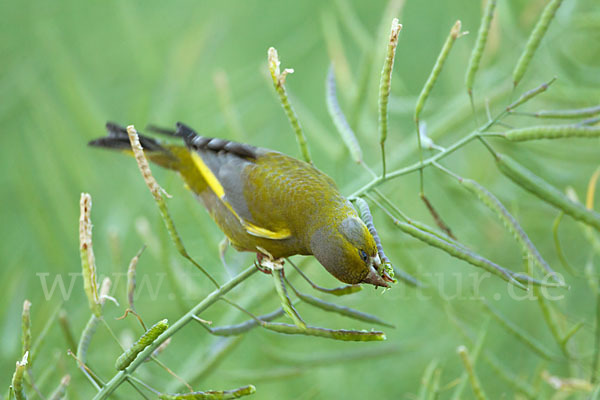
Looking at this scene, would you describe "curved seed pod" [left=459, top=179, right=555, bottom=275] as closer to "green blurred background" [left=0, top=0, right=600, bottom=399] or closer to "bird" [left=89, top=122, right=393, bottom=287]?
"bird" [left=89, top=122, right=393, bottom=287]

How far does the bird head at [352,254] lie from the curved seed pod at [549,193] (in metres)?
0.22

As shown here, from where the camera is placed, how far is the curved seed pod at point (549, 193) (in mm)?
862

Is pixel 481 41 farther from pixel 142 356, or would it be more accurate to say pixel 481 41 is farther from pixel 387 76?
pixel 142 356

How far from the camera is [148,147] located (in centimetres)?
134

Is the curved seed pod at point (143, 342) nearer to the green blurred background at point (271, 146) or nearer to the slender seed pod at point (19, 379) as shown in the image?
the slender seed pod at point (19, 379)

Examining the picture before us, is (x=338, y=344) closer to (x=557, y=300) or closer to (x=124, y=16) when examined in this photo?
(x=557, y=300)

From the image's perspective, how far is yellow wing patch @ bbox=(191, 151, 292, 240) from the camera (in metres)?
1.10

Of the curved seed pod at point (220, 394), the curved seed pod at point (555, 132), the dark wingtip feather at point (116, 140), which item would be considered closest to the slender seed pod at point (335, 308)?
the curved seed pod at point (220, 394)

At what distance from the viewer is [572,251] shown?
1.92m

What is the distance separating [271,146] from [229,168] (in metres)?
1.26

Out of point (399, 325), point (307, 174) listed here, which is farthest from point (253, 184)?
point (399, 325)

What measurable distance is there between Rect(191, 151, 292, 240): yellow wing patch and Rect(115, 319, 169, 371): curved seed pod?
0.42m

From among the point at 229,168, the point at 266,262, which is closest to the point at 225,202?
the point at 229,168

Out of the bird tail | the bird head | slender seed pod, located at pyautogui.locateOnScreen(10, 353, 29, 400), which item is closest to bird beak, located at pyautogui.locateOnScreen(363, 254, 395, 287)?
the bird head
